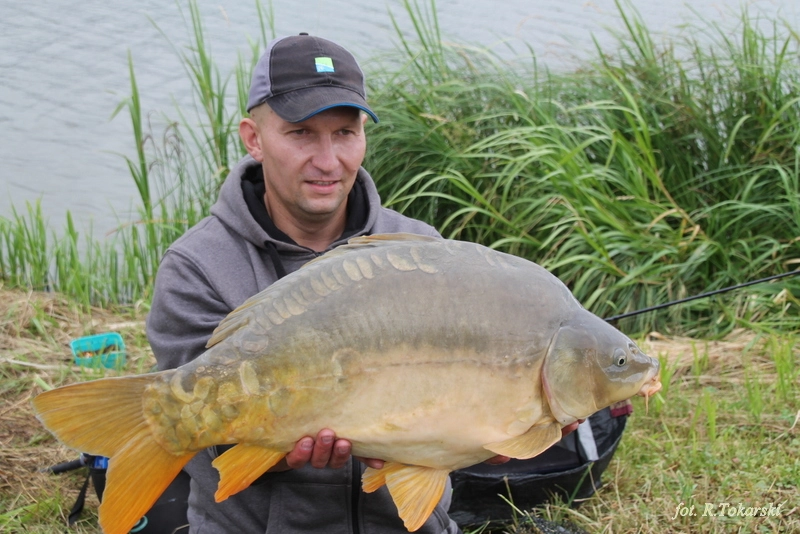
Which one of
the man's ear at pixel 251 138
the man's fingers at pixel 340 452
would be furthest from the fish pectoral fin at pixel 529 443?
the man's ear at pixel 251 138

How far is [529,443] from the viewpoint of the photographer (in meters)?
1.73

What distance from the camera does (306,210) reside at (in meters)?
2.21

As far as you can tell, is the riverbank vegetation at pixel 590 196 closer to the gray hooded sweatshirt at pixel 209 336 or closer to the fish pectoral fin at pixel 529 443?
the gray hooded sweatshirt at pixel 209 336

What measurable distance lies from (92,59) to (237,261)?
505cm

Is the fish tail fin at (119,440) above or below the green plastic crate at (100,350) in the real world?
above

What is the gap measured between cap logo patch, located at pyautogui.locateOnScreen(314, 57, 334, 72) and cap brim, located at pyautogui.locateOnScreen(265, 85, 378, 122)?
5 centimetres

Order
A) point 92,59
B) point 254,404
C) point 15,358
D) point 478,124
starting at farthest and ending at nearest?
1. point 92,59
2. point 478,124
3. point 15,358
4. point 254,404

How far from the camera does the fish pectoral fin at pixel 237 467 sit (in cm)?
171

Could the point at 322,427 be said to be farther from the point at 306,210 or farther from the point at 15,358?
the point at 15,358

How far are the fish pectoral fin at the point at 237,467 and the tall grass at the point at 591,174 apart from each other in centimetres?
258

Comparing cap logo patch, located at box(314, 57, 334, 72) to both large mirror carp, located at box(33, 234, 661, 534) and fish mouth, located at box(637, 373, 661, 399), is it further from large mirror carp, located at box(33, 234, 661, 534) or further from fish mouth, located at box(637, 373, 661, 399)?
fish mouth, located at box(637, 373, 661, 399)

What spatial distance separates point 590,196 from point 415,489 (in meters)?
2.78

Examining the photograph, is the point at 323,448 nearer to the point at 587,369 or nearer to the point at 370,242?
the point at 370,242

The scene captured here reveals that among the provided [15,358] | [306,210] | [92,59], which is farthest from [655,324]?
[92,59]
